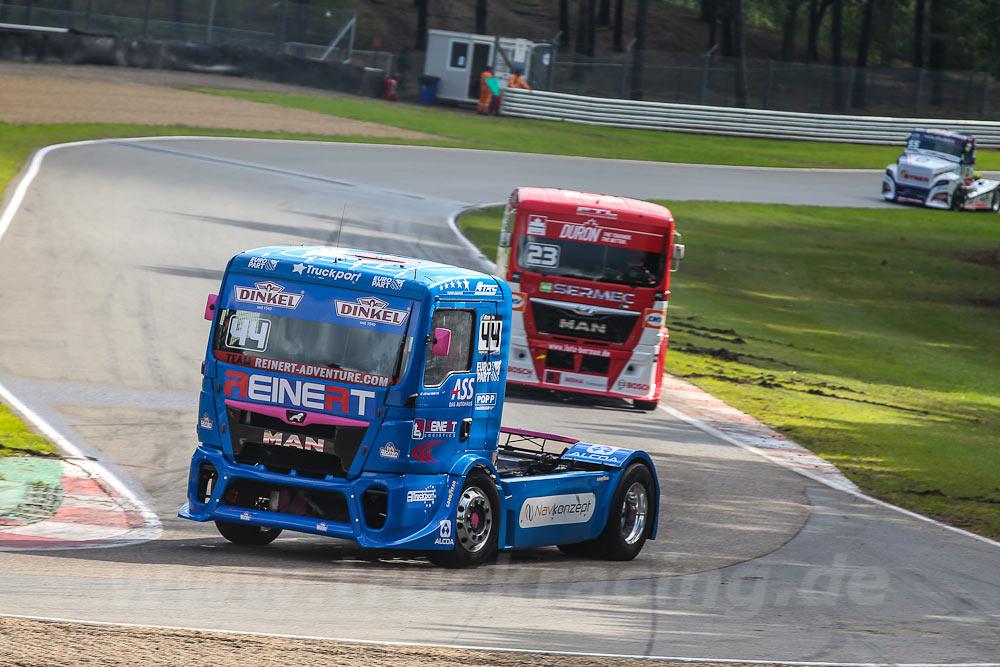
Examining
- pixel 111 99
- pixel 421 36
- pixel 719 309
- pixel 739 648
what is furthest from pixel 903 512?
pixel 421 36

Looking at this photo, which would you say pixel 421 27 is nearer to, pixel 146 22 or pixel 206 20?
pixel 206 20

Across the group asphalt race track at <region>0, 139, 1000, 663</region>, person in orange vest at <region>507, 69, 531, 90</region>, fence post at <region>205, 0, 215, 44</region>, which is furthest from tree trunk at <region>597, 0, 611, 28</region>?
asphalt race track at <region>0, 139, 1000, 663</region>

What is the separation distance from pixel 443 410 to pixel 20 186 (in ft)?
73.6

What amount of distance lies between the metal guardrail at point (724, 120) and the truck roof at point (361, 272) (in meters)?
51.9

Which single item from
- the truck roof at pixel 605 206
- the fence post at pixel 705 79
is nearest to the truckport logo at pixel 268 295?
the truck roof at pixel 605 206

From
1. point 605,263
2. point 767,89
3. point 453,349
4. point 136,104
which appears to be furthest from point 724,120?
point 453,349

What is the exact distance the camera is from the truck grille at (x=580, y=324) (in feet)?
63.7

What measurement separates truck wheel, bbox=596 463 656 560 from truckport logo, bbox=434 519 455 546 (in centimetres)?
208

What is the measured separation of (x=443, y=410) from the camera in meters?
10.3

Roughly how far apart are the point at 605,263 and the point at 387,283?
946cm

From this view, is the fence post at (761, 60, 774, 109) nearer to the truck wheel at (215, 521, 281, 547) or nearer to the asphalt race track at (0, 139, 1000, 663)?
the asphalt race track at (0, 139, 1000, 663)

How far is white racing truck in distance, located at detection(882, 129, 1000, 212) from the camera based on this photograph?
47.9 meters

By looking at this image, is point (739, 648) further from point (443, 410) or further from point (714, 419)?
point (714, 419)

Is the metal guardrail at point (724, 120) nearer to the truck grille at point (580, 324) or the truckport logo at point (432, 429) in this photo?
the truck grille at point (580, 324)
